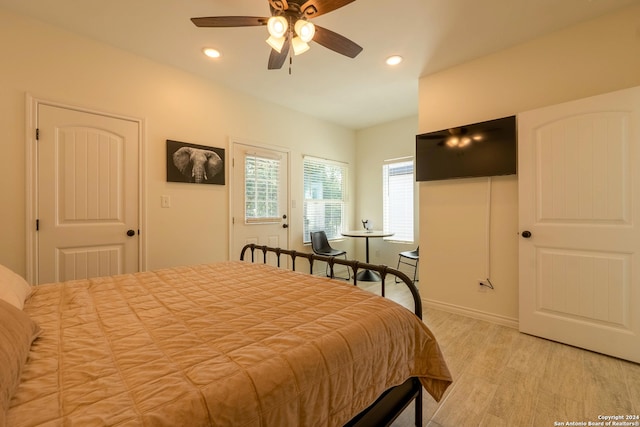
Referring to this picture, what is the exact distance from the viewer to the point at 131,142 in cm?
270

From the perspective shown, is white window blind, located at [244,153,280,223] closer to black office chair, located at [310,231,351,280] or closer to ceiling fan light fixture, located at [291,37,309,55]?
black office chair, located at [310,231,351,280]

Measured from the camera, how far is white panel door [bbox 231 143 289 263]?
3.50 metres

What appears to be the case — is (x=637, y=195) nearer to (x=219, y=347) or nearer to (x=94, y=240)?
(x=219, y=347)

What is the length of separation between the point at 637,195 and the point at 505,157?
2.98ft

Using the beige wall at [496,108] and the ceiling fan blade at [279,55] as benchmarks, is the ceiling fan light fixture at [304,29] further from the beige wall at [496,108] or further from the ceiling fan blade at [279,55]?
the beige wall at [496,108]

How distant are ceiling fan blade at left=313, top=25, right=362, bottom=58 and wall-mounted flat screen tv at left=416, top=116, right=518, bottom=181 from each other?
1541 mm

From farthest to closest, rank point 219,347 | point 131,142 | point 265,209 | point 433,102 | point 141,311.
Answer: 1. point 265,209
2. point 433,102
3. point 131,142
4. point 141,311
5. point 219,347

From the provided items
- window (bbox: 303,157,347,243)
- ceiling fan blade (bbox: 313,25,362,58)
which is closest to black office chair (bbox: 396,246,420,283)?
window (bbox: 303,157,347,243)

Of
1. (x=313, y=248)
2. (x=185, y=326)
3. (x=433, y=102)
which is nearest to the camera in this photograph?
(x=185, y=326)

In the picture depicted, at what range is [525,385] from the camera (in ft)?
5.82

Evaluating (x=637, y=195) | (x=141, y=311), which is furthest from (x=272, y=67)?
(x=637, y=195)

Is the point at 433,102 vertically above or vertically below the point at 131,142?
above

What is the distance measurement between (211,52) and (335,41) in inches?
57.4

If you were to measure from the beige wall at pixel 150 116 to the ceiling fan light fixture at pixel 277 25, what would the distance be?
5.94ft
